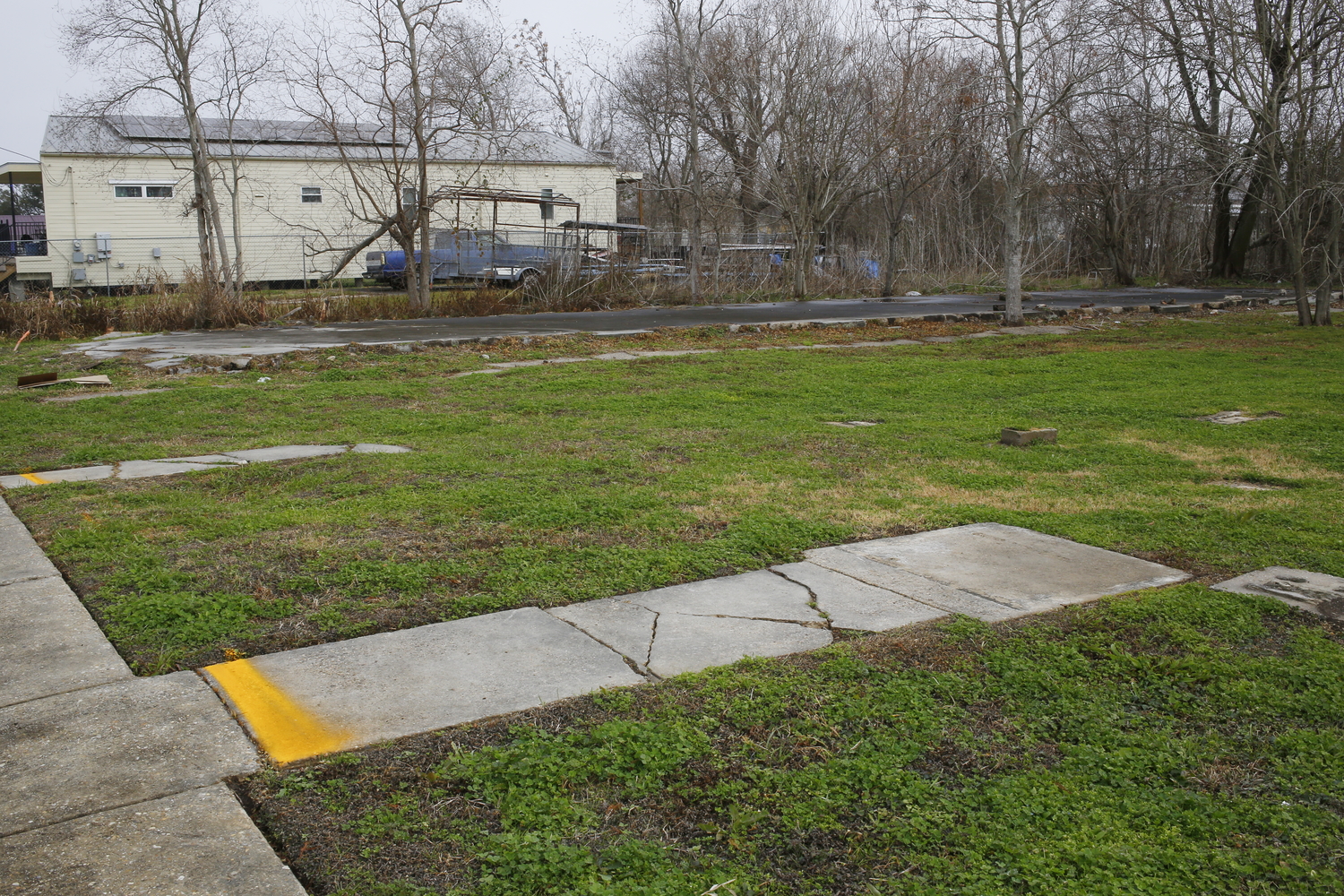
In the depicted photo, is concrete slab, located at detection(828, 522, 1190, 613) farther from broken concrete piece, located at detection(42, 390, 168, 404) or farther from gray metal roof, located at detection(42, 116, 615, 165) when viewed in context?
gray metal roof, located at detection(42, 116, 615, 165)

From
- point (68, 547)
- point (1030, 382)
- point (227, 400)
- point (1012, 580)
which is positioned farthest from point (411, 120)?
point (1012, 580)

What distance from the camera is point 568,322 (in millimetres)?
17281

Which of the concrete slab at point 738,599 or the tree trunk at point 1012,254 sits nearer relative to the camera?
the concrete slab at point 738,599

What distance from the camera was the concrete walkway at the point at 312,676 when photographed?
1961 millimetres

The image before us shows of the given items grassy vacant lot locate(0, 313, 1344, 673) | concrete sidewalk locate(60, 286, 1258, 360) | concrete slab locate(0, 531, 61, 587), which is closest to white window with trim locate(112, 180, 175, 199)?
concrete sidewalk locate(60, 286, 1258, 360)

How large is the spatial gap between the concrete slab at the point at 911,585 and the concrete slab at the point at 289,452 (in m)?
3.56

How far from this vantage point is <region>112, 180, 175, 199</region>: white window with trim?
28748 mm

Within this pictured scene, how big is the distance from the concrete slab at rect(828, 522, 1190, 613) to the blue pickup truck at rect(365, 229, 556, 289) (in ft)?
60.6

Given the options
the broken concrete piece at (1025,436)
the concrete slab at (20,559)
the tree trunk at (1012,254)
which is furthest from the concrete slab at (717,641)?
the tree trunk at (1012,254)

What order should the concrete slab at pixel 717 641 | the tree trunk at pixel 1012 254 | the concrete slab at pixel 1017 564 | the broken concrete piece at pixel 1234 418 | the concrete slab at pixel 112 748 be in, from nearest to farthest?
the concrete slab at pixel 112 748
the concrete slab at pixel 717 641
the concrete slab at pixel 1017 564
the broken concrete piece at pixel 1234 418
the tree trunk at pixel 1012 254

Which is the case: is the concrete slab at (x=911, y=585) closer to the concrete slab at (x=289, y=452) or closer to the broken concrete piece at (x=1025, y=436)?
the broken concrete piece at (x=1025, y=436)

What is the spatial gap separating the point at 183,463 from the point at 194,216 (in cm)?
2744

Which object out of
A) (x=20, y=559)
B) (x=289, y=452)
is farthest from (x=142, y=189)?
(x=20, y=559)

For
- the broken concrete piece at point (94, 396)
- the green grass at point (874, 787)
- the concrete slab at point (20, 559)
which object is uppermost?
the broken concrete piece at point (94, 396)
